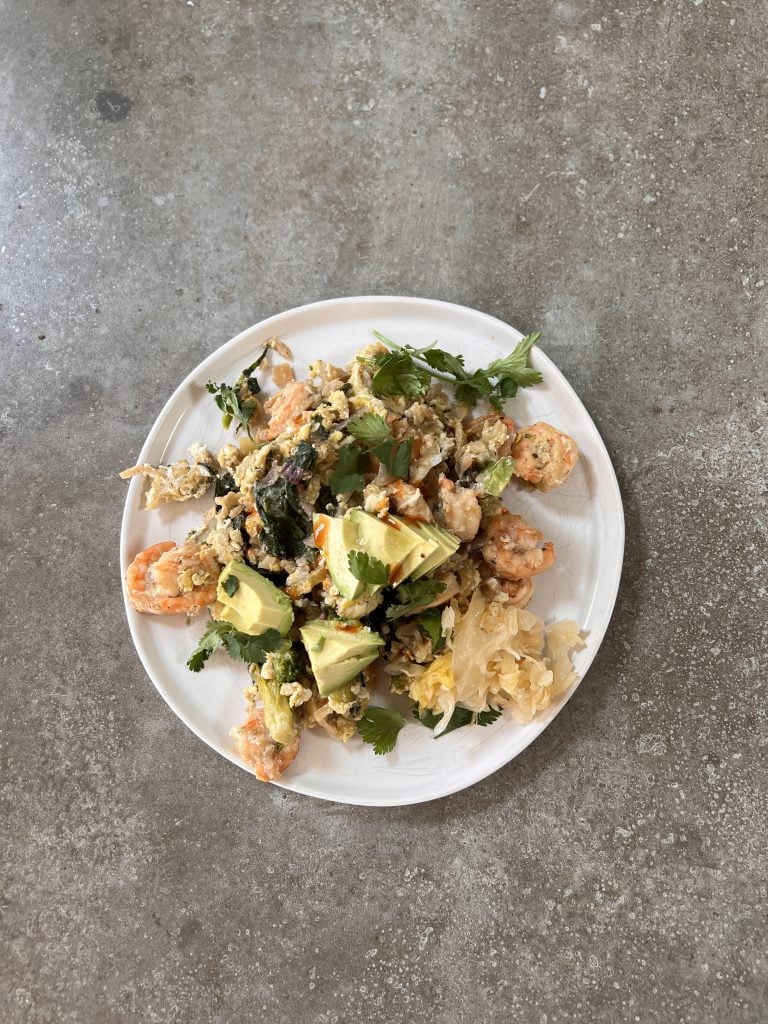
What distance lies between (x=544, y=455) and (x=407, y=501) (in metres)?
0.57

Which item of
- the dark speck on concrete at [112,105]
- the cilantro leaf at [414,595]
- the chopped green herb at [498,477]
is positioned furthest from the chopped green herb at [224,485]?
the dark speck on concrete at [112,105]

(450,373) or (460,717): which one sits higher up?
(450,373)

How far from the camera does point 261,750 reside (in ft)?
9.00

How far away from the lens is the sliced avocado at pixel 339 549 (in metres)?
2.37

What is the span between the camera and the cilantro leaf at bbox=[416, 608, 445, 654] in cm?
259

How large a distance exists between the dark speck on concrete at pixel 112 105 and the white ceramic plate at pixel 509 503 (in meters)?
1.37

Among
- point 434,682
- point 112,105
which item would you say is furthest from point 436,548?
point 112,105

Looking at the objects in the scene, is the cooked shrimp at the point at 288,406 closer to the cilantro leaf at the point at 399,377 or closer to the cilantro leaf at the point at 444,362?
the cilantro leaf at the point at 399,377

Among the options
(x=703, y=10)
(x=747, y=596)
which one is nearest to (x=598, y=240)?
(x=703, y=10)

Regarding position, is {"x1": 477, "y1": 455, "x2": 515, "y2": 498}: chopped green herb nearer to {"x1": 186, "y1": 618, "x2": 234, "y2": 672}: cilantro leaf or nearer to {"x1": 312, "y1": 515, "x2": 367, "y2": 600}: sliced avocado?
{"x1": 312, "y1": 515, "x2": 367, "y2": 600}: sliced avocado

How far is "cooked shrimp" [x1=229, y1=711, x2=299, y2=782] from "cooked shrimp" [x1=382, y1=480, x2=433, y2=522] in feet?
3.20

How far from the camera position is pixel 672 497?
309 centimetres

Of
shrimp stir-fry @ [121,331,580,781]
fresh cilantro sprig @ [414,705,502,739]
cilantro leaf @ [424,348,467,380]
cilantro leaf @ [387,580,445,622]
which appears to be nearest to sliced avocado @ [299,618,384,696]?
shrimp stir-fry @ [121,331,580,781]

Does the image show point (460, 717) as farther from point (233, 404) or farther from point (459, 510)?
point (233, 404)
